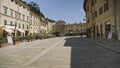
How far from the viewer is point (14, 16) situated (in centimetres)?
4694

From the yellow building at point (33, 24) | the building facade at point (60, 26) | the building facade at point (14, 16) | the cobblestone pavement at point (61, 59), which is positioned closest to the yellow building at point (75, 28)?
the building facade at point (60, 26)

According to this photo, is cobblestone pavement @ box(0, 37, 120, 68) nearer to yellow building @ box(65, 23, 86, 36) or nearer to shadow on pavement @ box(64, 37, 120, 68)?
shadow on pavement @ box(64, 37, 120, 68)

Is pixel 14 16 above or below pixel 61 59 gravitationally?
above

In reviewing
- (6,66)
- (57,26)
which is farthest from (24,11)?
(57,26)

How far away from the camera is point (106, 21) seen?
3519 cm

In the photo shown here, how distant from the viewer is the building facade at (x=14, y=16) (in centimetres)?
3850

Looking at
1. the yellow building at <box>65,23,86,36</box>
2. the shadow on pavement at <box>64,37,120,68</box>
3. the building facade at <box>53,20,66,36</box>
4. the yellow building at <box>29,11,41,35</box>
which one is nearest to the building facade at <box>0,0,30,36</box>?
the yellow building at <box>29,11,41,35</box>

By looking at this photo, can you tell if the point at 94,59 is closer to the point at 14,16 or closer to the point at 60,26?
the point at 14,16

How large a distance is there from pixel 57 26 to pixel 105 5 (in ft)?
323

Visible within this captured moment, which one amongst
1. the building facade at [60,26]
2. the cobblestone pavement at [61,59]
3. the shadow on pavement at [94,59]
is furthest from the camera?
the building facade at [60,26]

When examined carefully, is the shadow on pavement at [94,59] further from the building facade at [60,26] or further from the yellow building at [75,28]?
the yellow building at [75,28]

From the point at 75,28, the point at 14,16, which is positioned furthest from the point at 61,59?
the point at 75,28

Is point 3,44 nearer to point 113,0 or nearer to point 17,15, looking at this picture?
point 113,0

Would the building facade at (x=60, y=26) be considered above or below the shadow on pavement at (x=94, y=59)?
above
